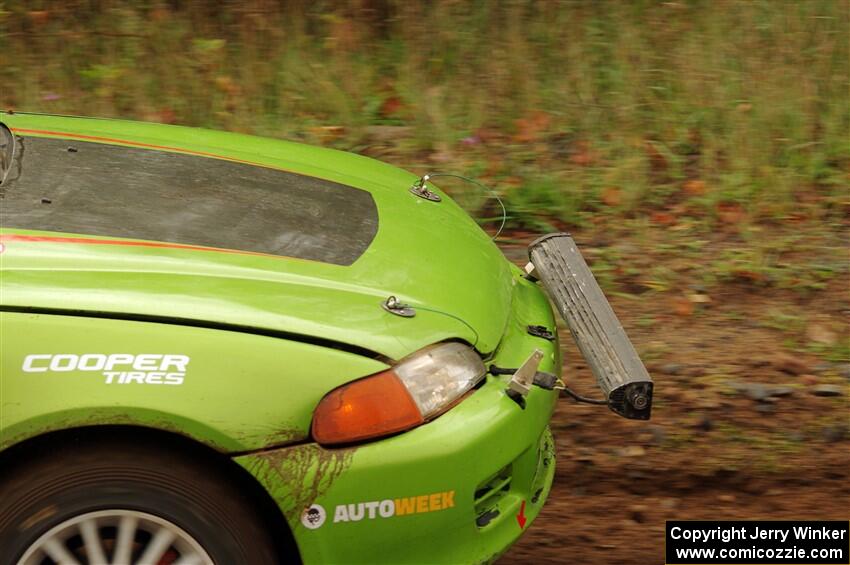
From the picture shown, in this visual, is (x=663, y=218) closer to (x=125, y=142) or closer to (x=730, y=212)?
(x=730, y=212)

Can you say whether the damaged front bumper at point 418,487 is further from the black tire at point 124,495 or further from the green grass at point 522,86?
the green grass at point 522,86

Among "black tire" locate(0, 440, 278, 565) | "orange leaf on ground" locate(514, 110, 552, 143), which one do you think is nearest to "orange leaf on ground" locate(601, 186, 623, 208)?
"orange leaf on ground" locate(514, 110, 552, 143)

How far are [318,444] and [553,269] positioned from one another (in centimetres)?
134

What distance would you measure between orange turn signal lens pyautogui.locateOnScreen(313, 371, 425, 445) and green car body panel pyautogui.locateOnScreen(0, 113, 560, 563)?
0.02 meters

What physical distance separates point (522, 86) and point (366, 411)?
4.13 meters

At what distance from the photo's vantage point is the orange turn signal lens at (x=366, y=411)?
9.00ft

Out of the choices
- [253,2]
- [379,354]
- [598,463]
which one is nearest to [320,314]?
[379,354]

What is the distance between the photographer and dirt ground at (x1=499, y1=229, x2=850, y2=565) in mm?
3900

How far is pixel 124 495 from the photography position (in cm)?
266

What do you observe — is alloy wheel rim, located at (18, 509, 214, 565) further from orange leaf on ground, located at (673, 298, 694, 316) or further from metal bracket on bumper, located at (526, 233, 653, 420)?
orange leaf on ground, located at (673, 298, 694, 316)

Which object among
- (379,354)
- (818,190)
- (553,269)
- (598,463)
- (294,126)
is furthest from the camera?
(294,126)

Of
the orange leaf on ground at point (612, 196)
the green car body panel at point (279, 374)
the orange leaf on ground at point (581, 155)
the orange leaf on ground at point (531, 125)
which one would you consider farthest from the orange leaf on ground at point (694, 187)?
the green car body panel at point (279, 374)

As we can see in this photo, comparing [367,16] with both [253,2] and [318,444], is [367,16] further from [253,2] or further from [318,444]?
[318,444]

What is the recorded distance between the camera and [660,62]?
6.71 m
